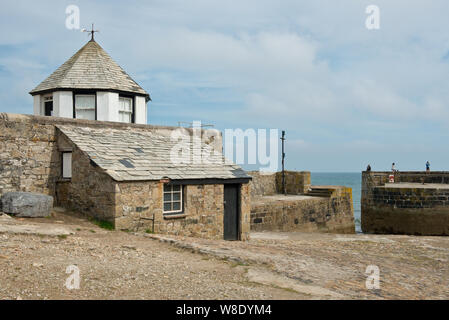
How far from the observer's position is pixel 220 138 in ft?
62.3

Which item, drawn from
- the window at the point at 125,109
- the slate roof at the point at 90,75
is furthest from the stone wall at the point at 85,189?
the window at the point at 125,109

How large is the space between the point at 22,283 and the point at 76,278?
2.56ft

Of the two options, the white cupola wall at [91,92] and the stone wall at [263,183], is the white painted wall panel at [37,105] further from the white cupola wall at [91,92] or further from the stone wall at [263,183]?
the stone wall at [263,183]

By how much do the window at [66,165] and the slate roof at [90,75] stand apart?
613cm

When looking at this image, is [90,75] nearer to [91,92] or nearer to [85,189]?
[91,92]

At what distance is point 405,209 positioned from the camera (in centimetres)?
2578

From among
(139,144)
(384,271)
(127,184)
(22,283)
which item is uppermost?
(139,144)

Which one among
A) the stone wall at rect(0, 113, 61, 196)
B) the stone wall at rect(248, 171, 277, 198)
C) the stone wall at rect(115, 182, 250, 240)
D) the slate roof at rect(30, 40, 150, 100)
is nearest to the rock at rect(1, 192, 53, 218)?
the stone wall at rect(0, 113, 61, 196)

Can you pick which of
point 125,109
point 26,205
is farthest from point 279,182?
point 26,205

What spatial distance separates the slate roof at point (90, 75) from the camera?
19.4 m

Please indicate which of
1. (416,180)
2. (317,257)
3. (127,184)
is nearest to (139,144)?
(127,184)

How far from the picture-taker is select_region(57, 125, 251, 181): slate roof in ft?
41.8

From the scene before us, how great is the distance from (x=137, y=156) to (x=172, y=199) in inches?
70.5
